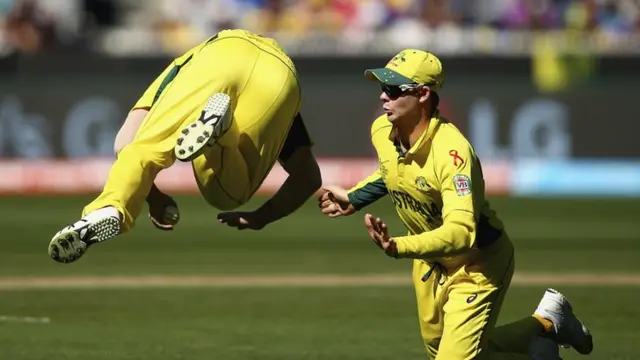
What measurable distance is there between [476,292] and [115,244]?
9.10 meters

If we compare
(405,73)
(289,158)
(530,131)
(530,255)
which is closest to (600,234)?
(530,255)

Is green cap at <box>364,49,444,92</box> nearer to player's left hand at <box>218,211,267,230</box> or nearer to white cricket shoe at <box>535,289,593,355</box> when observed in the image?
player's left hand at <box>218,211,267,230</box>

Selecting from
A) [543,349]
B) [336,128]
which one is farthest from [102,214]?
[336,128]

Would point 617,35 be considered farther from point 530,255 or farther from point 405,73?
point 405,73

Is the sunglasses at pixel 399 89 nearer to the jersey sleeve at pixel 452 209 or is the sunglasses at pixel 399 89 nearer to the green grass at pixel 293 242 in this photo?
the jersey sleeve at pixel 452 209

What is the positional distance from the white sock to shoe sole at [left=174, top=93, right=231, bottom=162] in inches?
15.3

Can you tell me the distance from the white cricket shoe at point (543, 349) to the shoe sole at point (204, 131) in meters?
1.90

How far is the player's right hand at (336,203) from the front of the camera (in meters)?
6.84

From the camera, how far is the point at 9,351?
807 centimetres

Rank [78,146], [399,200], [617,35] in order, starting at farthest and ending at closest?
[617,35] → [78,146] → [399,200]

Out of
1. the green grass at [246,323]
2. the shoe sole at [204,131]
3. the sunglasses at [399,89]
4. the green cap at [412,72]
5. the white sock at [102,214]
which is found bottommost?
the green grass at [246,323]

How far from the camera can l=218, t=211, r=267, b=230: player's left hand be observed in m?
7.11

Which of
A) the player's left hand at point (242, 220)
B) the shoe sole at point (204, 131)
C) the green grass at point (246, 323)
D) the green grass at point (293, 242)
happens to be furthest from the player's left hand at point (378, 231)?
the green grass at point (293, 242)

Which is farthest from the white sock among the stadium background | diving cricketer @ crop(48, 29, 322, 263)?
the stadium background
